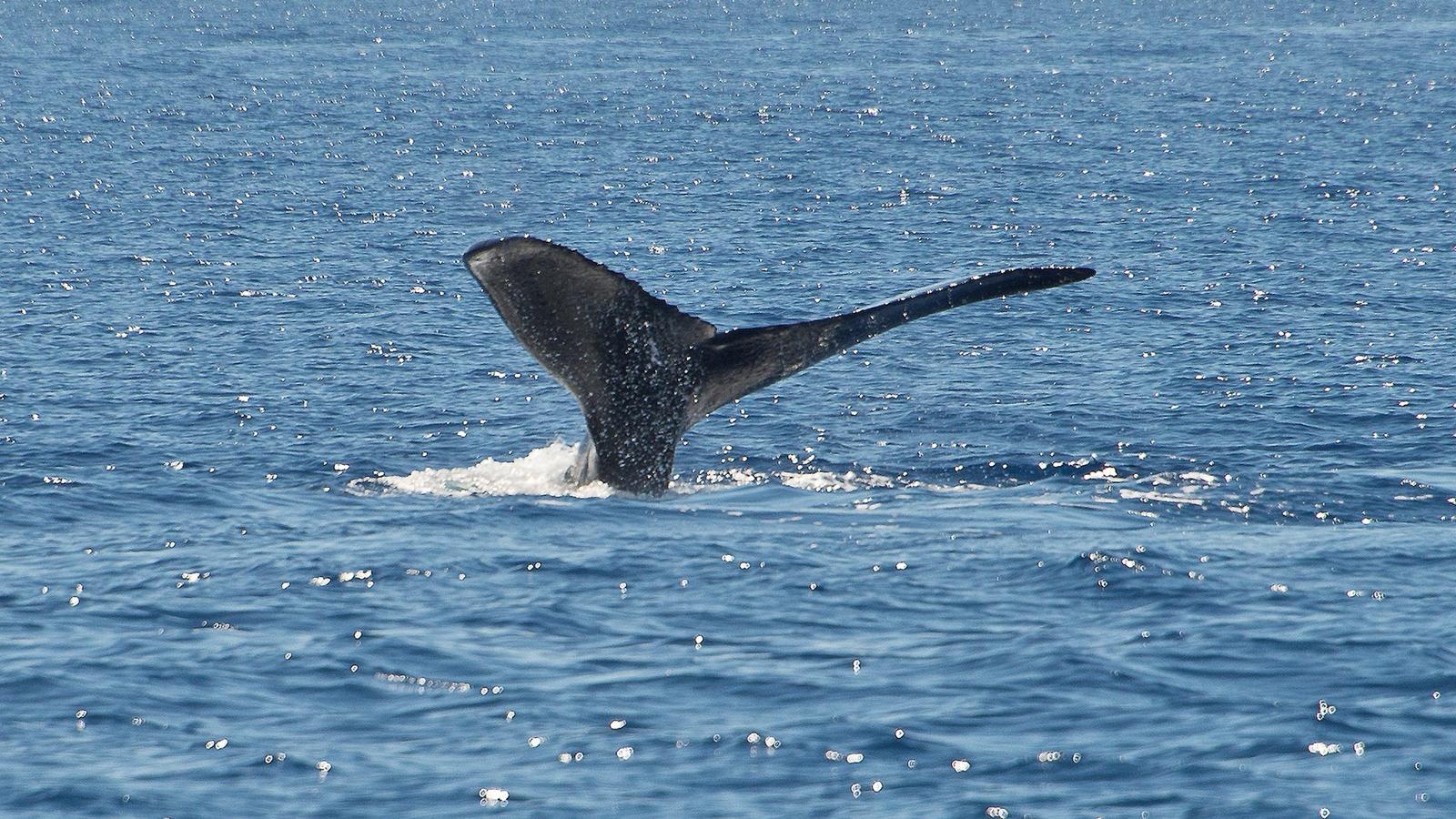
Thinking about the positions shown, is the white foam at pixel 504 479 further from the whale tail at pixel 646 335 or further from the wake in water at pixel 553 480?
the whale tail at pixel 646 335

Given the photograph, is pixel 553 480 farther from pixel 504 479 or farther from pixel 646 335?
pixel 646 335

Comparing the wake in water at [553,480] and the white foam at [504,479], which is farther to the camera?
the wake in water at [553,480]

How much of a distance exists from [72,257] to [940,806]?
79.4 ft

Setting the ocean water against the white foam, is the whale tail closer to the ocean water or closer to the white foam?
the ocean water

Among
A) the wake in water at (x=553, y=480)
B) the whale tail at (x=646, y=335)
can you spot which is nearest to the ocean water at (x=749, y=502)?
the wake in water at (x=553, y=480)

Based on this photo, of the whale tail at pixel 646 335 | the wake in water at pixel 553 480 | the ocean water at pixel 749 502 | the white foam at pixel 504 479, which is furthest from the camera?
the wake in water at pixel 553 480

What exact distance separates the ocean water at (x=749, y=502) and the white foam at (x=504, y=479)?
0.32 ft

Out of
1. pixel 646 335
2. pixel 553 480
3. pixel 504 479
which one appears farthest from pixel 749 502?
pixel 646 335

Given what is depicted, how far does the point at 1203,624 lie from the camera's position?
1251cm

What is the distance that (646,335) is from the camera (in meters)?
13.5

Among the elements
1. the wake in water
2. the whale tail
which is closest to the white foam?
the wake in water

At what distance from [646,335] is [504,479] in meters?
4.23

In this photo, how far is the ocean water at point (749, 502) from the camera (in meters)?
10.4

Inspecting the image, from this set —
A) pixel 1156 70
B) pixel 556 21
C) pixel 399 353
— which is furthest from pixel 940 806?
pixel 556 21
